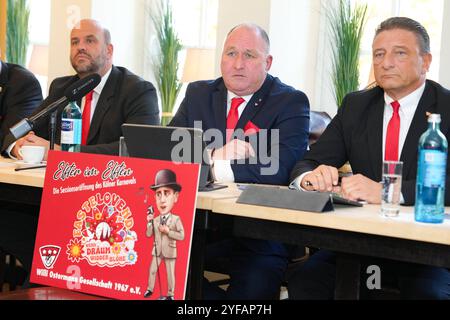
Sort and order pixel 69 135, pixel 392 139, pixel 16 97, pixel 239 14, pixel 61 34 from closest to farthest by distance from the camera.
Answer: pixel 392 139 < pixel 69 135 < pixel 16 97 < pixel 239 14 < pixel 61 34

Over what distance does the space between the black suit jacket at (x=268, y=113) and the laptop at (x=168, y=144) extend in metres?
0.68

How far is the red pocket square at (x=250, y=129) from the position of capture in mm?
2883

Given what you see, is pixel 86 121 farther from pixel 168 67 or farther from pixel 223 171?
pixel 168 67

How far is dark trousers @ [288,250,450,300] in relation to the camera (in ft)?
6.39

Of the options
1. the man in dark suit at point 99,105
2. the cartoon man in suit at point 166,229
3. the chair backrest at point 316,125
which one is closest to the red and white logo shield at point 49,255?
the cartoon man in suit at point 166,229

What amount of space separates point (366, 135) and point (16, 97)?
2.21 metres

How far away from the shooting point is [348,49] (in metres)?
4.44

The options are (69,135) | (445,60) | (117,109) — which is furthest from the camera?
(445,60)

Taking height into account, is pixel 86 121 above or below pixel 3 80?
below

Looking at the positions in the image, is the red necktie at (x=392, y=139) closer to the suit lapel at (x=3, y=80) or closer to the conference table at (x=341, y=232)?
the conference table at (x=341, y=232)

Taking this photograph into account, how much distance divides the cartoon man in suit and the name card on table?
0.22 m

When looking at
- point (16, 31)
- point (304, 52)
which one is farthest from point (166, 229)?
point (16, 31)

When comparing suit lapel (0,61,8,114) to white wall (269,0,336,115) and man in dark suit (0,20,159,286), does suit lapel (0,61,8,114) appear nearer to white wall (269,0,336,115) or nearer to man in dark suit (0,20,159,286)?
man in dark suit (0,20,159,286)
